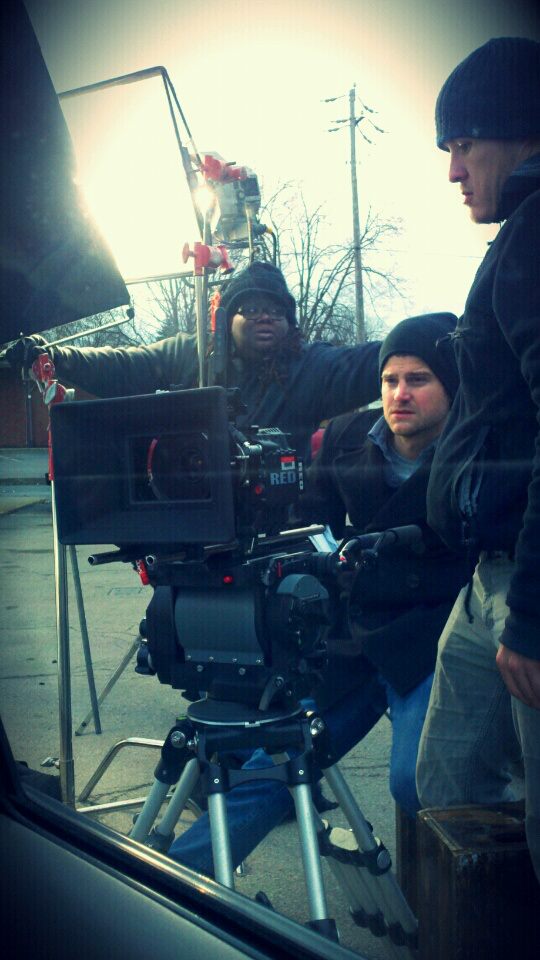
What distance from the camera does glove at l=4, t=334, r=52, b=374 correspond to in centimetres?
178

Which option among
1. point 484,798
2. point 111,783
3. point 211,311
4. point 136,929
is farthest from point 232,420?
point 111,783

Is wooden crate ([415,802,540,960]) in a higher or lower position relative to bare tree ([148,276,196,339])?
lower

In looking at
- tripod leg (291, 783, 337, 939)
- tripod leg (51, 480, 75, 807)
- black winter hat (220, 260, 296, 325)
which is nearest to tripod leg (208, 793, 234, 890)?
tripod leg (291, 783, 337, 939)

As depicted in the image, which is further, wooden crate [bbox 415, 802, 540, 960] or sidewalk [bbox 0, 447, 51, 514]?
wooden crate [bbox 415, 802, 540, 960]

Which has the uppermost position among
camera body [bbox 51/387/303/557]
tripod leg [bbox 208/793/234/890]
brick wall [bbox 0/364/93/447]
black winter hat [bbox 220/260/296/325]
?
black winter hat [bbox 220/260/296/325]

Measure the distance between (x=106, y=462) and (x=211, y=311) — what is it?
112 centimetres

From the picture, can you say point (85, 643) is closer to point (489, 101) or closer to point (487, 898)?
point (487, 898)

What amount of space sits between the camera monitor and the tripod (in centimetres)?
37

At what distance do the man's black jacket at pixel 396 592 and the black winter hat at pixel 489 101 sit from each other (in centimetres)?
89

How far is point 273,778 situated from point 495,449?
2.49ft

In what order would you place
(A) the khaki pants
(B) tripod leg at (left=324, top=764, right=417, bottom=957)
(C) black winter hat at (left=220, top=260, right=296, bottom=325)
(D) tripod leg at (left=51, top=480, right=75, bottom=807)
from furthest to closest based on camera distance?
(C) black winter hat at (left=220, top=260, right=296, bottom=325)
(D) tripod leg at (left=51, top=480, right=75, bottom=807)
(B) tripod leg at (left=324, top=764, right=417, bottom=957)
(A) the khaki pants

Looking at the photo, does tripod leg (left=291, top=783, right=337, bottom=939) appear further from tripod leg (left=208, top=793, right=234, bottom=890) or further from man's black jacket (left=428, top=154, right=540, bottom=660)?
man's black jacket (left=428, top=154, right=540, bottom=660)

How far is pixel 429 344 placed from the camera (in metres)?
2.22

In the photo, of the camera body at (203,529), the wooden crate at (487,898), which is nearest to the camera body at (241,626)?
the camera body at (203,529)
